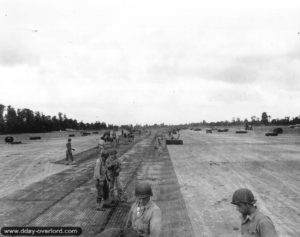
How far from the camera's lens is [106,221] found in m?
8.83

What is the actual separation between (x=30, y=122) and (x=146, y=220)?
132820mm

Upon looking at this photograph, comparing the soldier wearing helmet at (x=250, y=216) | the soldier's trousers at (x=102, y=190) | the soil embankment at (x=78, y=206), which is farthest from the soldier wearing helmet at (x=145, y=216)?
the soldier's trousers at (x=102, y=190)

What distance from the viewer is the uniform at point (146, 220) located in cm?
411

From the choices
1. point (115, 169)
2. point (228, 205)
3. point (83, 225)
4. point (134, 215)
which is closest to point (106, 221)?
point (83, 225)

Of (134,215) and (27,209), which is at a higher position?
(134,215)

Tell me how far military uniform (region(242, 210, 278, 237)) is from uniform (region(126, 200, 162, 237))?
99 centimetres

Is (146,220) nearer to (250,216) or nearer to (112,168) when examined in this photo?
(250,216)

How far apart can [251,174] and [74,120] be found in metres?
172

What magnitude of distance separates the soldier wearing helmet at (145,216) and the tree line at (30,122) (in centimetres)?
12023

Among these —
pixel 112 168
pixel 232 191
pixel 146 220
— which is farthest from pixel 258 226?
pixel 232 191

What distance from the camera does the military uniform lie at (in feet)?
11.0

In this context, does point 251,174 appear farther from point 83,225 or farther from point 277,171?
point 83,225

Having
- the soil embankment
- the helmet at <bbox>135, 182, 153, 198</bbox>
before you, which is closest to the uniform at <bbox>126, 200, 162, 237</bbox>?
the helmet at <bbox>135, 182, 153, 198</bbox>

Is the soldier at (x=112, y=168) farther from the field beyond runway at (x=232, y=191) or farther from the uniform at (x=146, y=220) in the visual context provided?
the uniform at (x=146, y=220)
